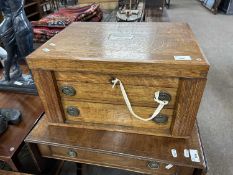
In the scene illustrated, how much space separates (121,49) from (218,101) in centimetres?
144

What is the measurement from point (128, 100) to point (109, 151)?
202 mm

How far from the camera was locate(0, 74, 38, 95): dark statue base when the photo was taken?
1.13 m

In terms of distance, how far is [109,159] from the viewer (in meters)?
0.76

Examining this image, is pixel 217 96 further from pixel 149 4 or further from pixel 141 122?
pixel 149 4

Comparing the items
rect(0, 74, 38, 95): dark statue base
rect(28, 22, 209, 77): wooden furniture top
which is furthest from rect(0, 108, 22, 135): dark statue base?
rect(28, 22, 209, 77): wooden furniture top

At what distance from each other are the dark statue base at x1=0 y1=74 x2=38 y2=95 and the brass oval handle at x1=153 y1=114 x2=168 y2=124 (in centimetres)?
75

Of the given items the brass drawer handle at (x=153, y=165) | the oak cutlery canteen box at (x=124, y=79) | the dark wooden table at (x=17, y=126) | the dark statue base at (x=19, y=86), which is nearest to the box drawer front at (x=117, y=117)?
the oak cutlery canteen box at (x=124, y=79)

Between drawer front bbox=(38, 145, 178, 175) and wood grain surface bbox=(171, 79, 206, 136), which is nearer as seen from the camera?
wood grain surface bbox=(171, 79, 206, 136)

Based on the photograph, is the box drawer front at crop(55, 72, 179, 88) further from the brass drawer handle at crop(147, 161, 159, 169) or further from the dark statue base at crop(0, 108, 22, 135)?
the dark statue base at crop(0, 108, 22, 135)

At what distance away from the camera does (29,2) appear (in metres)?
3.90

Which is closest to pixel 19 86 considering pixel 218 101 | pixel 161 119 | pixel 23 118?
pixel 23 118

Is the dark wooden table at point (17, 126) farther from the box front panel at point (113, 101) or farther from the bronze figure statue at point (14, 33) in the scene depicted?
the box front panel at point (113, 101)

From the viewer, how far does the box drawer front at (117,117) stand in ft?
2.27

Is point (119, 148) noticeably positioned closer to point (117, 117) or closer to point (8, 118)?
point (117, 117)
